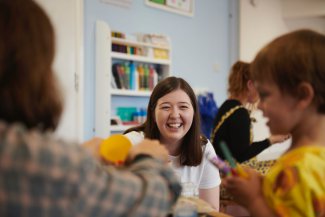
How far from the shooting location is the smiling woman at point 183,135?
147 centimetres

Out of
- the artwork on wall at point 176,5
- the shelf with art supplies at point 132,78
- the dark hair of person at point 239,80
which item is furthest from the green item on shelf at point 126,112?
the dark hair of person at point 239,80

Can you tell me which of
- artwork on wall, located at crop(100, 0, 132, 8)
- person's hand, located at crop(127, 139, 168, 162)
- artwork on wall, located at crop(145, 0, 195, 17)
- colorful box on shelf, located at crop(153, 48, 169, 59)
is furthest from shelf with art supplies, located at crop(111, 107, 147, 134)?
person's hand, located at crop(127, 139, 168, 162)

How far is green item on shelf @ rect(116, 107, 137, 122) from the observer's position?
10.2 ft

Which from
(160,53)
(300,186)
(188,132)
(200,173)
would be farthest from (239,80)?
(300,186)

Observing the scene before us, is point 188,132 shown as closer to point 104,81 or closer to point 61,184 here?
point 61,184

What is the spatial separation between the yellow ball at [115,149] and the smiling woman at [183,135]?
26.9 inches

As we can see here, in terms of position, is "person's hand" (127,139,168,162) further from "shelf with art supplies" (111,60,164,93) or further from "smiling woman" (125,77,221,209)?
"shelf with art supplies" (111,60,164,93)

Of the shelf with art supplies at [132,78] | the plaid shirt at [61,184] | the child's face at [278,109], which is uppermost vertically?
the shelf with art supplies at [132,78]

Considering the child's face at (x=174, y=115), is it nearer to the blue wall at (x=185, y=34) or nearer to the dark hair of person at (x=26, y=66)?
the dark hair of person at (x=26, y=66)

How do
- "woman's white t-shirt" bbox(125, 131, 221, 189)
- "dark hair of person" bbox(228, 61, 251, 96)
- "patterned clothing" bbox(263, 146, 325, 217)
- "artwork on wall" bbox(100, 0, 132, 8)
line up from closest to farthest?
"patterned clothing" bbox(263, 146, 325, 217)
"woman's white t-shirt" bbox(125, 131, 221, 189)
"dark hair of person" bbox(228, 61, 251, 96)
"artwork on wall" bbox(100, 0, 132, 8)

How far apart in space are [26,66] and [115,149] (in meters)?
0.31

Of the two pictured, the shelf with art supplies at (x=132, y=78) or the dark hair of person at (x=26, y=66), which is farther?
the shelf with art supplies at (x=132, y=78)

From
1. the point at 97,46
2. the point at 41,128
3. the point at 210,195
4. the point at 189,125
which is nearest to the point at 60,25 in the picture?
the point at 97,46

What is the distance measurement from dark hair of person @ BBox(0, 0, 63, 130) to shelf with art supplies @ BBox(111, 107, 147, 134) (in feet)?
7.95
